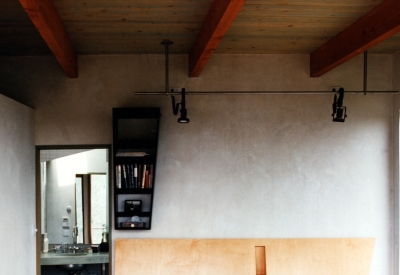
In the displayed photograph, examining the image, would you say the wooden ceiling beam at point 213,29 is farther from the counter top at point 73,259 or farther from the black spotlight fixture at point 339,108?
the counter top at point 73,259

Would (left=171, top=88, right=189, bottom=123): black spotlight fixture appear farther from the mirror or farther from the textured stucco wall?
the mirror

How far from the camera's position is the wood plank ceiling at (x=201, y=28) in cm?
429

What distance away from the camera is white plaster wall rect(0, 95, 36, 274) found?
4964mm

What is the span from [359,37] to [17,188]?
395cm

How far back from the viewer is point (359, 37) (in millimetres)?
4840

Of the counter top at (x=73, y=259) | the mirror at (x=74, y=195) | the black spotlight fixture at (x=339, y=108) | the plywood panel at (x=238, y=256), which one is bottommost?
the counter top at (x=73, y=259)

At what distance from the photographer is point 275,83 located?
20.4ft

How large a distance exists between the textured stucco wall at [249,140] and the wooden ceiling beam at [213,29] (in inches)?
25.9

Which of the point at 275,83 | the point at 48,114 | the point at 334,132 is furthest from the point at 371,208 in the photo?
the point at 48,114

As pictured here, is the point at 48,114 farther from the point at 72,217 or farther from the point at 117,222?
the point at 72,217

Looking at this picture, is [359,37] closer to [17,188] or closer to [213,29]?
[213,29]

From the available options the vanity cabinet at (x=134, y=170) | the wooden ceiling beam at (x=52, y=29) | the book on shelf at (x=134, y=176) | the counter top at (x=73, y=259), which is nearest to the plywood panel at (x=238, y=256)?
the vanity cabinet at (x=134, y=170)

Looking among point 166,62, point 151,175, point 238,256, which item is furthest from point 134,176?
point 238,256

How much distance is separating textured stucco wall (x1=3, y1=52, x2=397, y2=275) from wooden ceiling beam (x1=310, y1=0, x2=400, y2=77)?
389 millimetres
